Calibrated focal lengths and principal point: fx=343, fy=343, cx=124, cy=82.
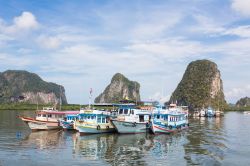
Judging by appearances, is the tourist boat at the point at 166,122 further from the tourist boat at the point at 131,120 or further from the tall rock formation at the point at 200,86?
the tall rock formation at the point at 200,86

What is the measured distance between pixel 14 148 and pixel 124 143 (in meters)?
12.9

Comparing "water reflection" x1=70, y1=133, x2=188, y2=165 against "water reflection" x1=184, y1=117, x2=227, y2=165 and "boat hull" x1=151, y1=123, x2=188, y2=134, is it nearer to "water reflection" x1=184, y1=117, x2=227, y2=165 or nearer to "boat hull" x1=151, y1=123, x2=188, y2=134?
"boat hull" x1=151, y1=123, x2=188, y2=134

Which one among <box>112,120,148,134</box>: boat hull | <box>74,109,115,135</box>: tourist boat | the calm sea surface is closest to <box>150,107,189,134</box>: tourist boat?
<box>112,120,148,134</box>: boat hull

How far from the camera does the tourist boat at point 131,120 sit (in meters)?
49.8

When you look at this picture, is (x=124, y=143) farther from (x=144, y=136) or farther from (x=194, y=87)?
(x=194, y=87)

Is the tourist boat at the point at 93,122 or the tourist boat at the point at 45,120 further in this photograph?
the tourist boat at the point at 45,120

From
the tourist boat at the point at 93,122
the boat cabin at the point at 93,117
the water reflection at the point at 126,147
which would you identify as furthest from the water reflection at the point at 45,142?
the boat cabin at the point at 93,117

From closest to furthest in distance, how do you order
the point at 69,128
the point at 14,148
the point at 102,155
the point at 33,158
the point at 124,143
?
the point at 33,158, the point at 102,155, the point at 14,148, the point at 124,143, the point at 69,128

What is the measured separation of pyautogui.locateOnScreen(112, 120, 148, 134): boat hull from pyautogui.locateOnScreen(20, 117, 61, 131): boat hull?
1317 cm

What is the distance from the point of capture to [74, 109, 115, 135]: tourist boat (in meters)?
49.4

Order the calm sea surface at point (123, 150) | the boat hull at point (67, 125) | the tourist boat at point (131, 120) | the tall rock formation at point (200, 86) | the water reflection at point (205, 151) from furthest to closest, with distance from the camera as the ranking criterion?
the tall rock formation at point (200, 86) → the boat hull at point (67, 125) → the tourist boat at point (131, 120) → the water reflection at point (205, 151) → the calm sea surface at point (123, 150)

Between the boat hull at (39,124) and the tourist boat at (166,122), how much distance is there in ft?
55.8

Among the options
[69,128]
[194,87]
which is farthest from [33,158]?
[194,87]

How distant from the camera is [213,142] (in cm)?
4441
